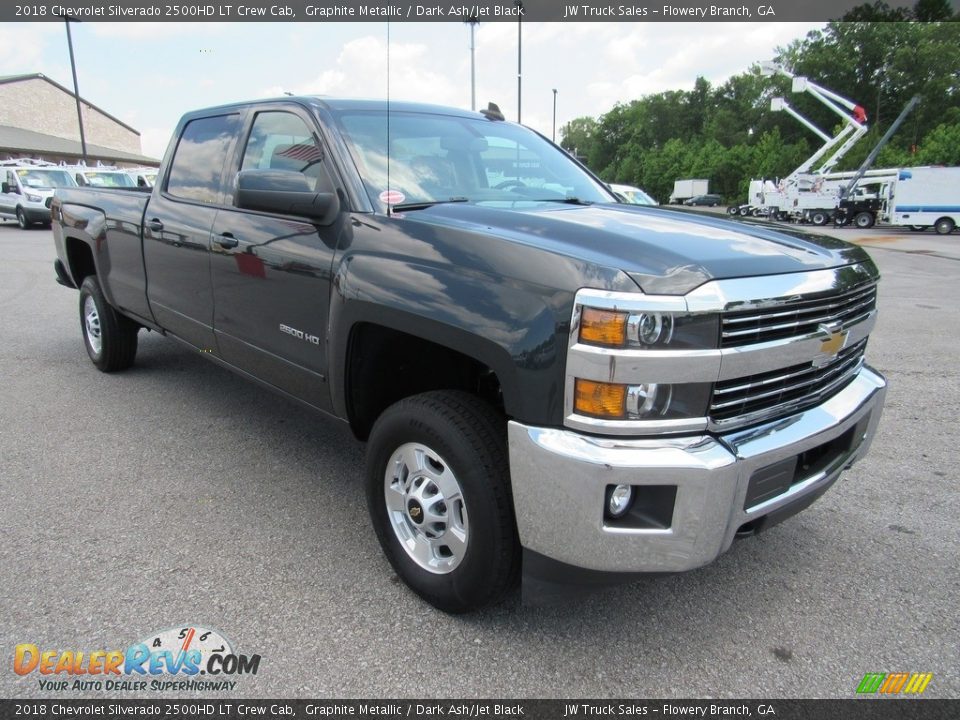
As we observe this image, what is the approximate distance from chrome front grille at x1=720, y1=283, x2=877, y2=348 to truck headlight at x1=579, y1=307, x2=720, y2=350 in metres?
0.10

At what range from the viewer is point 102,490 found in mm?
3512

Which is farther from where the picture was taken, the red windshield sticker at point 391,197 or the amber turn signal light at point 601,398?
the red windshield sticker at point 391,197

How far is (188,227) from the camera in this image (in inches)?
154

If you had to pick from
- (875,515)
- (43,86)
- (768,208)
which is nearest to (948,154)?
(768,208)

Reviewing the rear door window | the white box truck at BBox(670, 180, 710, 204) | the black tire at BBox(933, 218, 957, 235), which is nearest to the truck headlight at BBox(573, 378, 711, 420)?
the rear door window

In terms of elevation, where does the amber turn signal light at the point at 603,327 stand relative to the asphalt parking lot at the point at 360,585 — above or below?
above

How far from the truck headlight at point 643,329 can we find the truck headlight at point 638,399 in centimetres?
12

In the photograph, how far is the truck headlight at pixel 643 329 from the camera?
6.47 feet

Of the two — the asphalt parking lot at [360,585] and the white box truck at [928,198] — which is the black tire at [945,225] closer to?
the white box truck at [928,198]

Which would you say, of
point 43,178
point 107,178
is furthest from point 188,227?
point 43,178

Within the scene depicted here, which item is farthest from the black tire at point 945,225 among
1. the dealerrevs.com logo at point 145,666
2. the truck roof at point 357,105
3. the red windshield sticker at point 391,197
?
the dealerrevs.com logo at point 145,666

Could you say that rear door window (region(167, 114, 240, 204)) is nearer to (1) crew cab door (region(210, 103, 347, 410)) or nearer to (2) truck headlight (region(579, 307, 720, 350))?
(1) crew cab door (region(210, 103, 347, 410))

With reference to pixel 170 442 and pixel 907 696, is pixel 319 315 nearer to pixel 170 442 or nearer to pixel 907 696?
pixel 170 442

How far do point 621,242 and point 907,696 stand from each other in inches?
68.1
